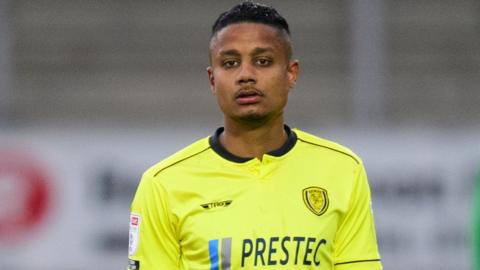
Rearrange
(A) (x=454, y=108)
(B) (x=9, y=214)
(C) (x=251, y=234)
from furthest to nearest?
(A) (x=454, y=108) → (B) (x=9, y=214) → (C) (x=251, y=234)

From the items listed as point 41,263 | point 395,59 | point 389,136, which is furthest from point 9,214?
point 395,59

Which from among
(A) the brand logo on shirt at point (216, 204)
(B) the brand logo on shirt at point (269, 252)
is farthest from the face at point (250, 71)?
(B) the brand logo on shirt at point (269, 252)

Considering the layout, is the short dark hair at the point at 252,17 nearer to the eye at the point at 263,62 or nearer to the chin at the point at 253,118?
the eye at the point at 263,62

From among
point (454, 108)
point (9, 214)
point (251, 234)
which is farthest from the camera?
point (454, 108)

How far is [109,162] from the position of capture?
24.0 ft

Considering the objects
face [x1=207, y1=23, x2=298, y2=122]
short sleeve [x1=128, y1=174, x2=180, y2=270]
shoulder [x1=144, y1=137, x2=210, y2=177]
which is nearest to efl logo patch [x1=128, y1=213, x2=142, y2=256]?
short sleeve [x1=128, y1=174, x2=180, y2=270]

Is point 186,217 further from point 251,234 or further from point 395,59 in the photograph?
point 395,59

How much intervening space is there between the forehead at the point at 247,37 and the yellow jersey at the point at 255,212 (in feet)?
0.95

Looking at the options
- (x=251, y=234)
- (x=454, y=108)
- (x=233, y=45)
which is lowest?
(x=251, y=234)

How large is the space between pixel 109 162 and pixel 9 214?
654 mm

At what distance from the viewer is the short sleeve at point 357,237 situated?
10.9 feet

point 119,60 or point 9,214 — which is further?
point 119,60

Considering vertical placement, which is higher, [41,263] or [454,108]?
[454,108]

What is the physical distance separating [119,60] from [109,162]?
2214 millimetres
